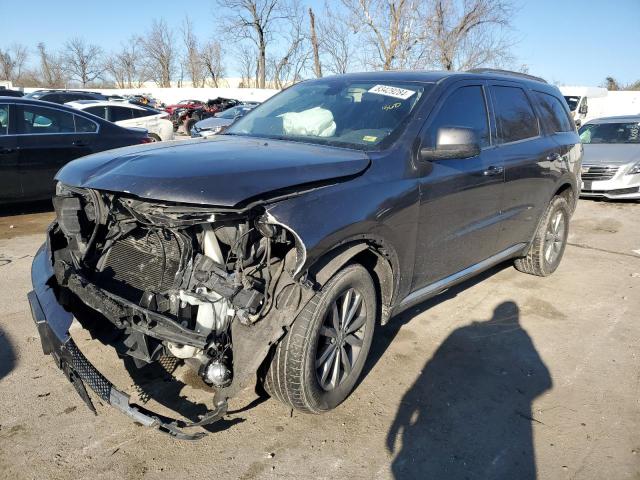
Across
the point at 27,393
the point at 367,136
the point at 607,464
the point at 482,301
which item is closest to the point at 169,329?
the point at 27,393

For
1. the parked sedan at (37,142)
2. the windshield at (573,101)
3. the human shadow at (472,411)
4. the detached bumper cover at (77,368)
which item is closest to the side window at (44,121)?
the parked sedan at (37,142)

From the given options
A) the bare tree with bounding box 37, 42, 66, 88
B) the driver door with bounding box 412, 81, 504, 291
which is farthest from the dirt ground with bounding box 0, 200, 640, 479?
the bare tree with bounding box 37, 42, 66, 88

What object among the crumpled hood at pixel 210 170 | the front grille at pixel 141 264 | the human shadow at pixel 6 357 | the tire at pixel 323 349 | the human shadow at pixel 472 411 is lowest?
the human shadow at pixel 472 411

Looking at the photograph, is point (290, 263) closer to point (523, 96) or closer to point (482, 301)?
point (482, 301)

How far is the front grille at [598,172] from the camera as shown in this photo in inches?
378

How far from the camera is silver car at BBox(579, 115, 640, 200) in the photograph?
9500 mm

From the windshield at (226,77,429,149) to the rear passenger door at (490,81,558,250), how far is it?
101 centimetres

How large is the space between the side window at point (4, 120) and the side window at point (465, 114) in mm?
5868

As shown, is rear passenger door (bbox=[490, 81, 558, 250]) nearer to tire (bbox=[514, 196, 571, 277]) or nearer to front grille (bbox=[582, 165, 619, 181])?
tire (bbox=[514, 196, 571, 277])

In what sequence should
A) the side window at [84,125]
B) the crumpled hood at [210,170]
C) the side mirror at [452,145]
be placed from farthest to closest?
1. the side window at [84,125]
2. the side mirror at [452,145]
3. the crumpled hood at [210,170]

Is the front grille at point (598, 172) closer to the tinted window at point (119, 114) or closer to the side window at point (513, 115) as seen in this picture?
the side window at point (513, 115)

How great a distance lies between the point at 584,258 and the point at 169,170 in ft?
18.2

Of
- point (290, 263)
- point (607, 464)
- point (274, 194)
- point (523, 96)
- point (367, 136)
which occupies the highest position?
point (523, 96)

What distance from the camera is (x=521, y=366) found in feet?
11.6
